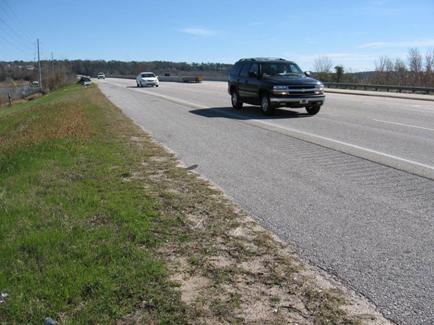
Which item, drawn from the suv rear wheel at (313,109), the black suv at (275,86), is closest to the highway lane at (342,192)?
the black suv at (275,86)

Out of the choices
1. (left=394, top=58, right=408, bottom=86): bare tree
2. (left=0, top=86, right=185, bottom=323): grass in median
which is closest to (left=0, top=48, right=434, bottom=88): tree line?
(left=394, top=58, right=408, bottom=86): bare tree

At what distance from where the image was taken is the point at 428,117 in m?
16.4

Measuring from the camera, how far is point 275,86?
16.3 metres

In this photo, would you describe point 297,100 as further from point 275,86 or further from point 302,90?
point 275,86

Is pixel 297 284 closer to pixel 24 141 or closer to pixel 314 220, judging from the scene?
pixel 314 220

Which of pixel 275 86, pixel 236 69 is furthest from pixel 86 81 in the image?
pixel 275 86

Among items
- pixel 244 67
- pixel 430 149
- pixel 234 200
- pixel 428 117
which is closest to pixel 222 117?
pixel 244 67

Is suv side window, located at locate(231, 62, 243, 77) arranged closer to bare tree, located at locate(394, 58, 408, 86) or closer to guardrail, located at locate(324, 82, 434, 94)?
guardrail, located at locate(324, 82, 434, 94)

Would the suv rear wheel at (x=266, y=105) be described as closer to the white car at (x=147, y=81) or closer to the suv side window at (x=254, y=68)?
the suv side window at (x=254, y=68)

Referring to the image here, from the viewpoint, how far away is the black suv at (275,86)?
16359 mm

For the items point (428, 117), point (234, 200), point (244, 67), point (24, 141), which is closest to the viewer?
point (234, 200)

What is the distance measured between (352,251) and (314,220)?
0.92 meters

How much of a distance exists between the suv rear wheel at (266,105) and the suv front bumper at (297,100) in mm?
254

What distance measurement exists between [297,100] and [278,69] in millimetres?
1790
